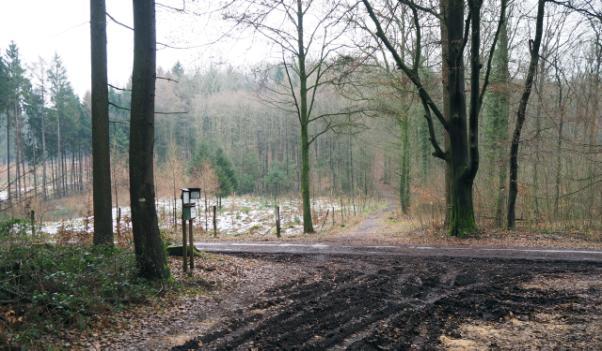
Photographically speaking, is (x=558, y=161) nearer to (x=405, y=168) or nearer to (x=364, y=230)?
(x=364, y=230)

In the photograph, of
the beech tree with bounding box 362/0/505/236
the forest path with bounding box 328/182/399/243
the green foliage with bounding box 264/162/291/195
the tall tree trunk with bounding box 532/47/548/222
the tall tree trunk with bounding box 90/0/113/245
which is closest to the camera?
the tall tree trunk with bounding box 90/0/113/245

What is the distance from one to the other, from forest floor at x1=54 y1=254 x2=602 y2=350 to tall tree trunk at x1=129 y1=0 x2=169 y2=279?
2.94ft

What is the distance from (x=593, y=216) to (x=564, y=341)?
12587mm

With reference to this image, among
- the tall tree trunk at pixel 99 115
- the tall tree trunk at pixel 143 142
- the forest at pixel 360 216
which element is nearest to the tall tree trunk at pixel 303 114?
the forest at pixel 360 216

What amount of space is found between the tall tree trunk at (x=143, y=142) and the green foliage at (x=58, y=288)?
0.39m

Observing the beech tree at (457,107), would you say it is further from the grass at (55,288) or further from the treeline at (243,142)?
the treeline at (243,142)

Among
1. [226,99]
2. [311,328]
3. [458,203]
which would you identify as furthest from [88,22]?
[226,99]

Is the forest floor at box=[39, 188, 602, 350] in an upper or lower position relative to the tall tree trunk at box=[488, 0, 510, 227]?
lower

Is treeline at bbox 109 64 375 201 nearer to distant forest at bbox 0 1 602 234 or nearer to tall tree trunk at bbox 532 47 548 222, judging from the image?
distant forest at bbox 0 1 602 234

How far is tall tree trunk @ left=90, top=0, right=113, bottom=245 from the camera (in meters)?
9.10

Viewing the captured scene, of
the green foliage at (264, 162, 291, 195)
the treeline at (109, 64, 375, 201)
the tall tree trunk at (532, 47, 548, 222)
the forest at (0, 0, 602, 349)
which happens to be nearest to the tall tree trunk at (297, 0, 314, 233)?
the forest at (0, 0, 602, 349)

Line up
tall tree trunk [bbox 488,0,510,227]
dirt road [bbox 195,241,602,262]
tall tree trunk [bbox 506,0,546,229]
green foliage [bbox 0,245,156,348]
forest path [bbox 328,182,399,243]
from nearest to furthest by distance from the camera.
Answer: green foliage [bbox 0,245,156,348]
dirt road [bbox 195,241,602,262]
tall tree trunk [bbox 506,0,546,229]
forest path [bbox 328,182,399,243]
tall tree trunk [bbox 488,0,510,227]

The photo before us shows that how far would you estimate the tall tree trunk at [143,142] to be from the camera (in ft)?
22.2

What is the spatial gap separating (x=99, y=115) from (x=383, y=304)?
7.02 metres
